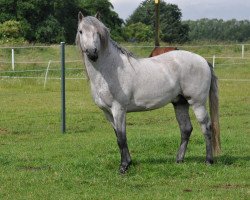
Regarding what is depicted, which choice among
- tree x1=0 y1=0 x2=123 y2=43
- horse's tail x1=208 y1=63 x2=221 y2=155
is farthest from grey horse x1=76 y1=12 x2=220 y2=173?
tree x1=0 y1=0 x2=123 y2=43

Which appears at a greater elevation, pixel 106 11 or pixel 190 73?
pixel 106 11

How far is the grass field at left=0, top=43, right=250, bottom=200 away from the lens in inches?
267

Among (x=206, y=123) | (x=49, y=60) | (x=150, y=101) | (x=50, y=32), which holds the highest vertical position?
(x=50, y=32)

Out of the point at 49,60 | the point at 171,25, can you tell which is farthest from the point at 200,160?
the point at 171,25

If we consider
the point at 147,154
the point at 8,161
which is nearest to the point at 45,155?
the point at 8,161

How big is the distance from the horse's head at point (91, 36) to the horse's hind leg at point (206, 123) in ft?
5.60

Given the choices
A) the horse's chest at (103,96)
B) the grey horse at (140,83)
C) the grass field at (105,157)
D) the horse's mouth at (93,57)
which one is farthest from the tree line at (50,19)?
the horse's mouth at (93,57)

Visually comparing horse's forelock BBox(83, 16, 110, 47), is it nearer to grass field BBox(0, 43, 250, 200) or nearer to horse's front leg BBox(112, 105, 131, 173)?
horse's front leg BBox(112, 105, 131, 173)

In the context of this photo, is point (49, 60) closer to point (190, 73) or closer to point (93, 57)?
point (190, 73)

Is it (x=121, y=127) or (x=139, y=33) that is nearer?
(x=121, y=127)

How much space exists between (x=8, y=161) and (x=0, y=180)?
1.39m

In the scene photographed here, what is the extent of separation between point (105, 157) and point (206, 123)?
1601mm

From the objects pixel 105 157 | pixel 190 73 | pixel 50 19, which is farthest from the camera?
pixel 50 19

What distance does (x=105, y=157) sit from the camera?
8891mm
